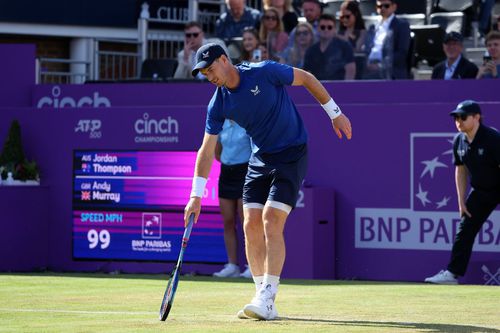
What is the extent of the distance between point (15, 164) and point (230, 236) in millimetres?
3204

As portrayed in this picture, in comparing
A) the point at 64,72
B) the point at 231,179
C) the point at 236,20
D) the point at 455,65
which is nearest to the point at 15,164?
the point at 231,179

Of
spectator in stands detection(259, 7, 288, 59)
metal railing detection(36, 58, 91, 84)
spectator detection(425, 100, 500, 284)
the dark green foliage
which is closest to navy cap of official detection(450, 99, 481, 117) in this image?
spectator detection(425, 100, 500, 284)

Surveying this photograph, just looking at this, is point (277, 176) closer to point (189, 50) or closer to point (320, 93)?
point (320, 93)

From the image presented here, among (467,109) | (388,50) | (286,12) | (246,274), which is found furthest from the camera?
(286,12)

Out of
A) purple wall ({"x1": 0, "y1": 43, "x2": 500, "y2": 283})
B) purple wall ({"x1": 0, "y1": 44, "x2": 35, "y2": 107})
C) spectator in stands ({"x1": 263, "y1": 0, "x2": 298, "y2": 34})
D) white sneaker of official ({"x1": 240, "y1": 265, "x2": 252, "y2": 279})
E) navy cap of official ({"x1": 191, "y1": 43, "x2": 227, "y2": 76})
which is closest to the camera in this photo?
navy cap of official ({"x1": 191, "y1": 43, "x2": 227, "y2": 76})

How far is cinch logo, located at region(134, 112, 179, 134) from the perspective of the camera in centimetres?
1563

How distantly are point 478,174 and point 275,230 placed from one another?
485 cm

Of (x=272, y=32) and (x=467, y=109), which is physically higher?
(x=272, y=32)

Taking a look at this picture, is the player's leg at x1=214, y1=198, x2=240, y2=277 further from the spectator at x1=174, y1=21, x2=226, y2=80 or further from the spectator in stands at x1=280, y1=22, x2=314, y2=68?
the spectator at x1=174, y1=21, x2=226, y2=80

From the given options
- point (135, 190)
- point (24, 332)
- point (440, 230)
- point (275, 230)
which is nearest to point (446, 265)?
point (440, 230)

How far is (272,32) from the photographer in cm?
1670

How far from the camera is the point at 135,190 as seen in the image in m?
15.8

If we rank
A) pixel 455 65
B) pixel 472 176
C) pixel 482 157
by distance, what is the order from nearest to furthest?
1. pixel 482 157
2. pixel 472 176
3. pixel 455 65

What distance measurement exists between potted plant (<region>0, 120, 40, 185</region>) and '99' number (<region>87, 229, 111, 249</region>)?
1.03 metres
